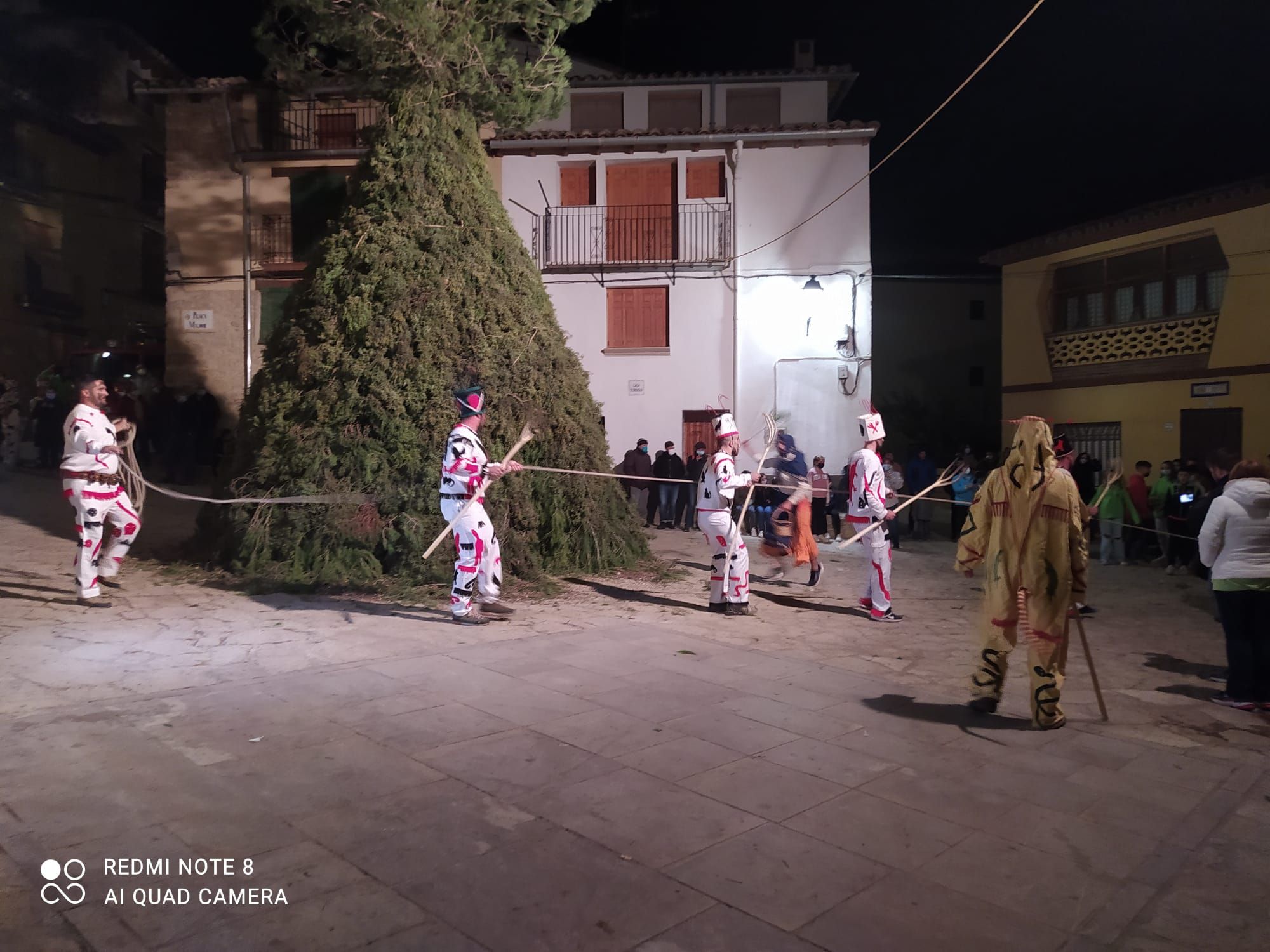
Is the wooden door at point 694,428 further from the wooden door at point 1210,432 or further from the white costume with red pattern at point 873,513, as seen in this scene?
the white costume with red pattern at point 873,513

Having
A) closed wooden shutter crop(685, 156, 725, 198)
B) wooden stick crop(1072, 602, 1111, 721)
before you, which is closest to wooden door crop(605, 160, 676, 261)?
closed wooden shutter crop(685, 156, 725, 198)

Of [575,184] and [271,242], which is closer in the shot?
[271,242]

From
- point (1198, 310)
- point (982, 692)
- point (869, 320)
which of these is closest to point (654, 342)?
point (869, 320)

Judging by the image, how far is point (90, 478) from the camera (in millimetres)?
8117

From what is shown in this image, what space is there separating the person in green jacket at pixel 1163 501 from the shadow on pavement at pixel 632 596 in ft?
28.0

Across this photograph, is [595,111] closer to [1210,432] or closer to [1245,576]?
[1210,432]

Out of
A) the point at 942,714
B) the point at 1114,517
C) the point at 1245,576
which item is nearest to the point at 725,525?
the point at 942,714

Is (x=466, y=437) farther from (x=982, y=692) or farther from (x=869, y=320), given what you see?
(x=869, y=320)

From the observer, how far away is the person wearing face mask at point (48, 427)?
58.3ft

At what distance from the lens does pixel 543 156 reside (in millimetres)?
22312

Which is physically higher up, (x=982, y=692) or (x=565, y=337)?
(x=565, y=337)

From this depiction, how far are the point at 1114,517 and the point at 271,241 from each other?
19.2 metres

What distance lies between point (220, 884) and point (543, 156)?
21210mm

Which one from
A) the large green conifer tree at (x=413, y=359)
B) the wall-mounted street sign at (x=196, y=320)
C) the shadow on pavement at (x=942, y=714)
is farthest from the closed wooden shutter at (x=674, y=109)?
the shadow on pavement at (x=942, y=714)
